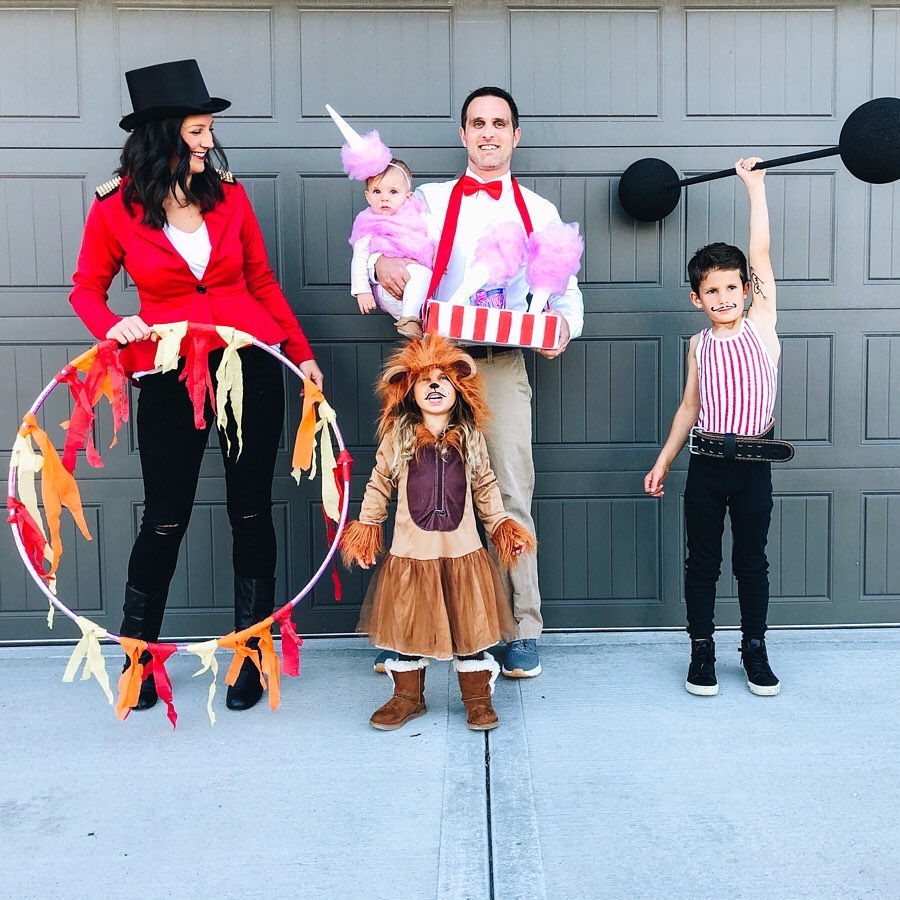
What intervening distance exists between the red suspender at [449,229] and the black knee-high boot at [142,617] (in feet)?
4.42

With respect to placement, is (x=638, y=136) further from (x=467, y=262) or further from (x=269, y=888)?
(x=269, y=888)

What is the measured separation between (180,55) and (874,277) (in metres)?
2.83

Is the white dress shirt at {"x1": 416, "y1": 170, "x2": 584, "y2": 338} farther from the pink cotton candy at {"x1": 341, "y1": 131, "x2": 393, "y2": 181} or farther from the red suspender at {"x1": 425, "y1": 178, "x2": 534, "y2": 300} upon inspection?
the pink cotton candy at {"x1": 341, "y1": 131, "x2": 393, "y2": 181}

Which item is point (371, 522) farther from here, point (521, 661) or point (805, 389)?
point (805, 389)

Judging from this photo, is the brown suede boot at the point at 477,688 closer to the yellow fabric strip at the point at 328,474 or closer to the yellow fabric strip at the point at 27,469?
the yellow fabric strip at the point at 328,474

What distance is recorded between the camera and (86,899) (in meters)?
2.16

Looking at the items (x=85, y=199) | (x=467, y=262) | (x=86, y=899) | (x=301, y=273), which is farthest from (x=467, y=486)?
(x=85, y=199)

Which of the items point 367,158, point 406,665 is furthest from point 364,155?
point 406,665

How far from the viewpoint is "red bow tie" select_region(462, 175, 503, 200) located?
3.26m

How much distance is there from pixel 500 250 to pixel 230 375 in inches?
37.9

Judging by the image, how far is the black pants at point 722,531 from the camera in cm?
314

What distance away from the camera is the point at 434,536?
2979 millimetres

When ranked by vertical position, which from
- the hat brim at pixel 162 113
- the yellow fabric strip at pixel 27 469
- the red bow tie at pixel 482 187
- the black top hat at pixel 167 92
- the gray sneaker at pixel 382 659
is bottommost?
the gray sneaker at pixel 382 659

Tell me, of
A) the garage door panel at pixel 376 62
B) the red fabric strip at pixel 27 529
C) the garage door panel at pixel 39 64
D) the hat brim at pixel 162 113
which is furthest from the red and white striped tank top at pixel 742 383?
the garage door panel at pixel 39 64
